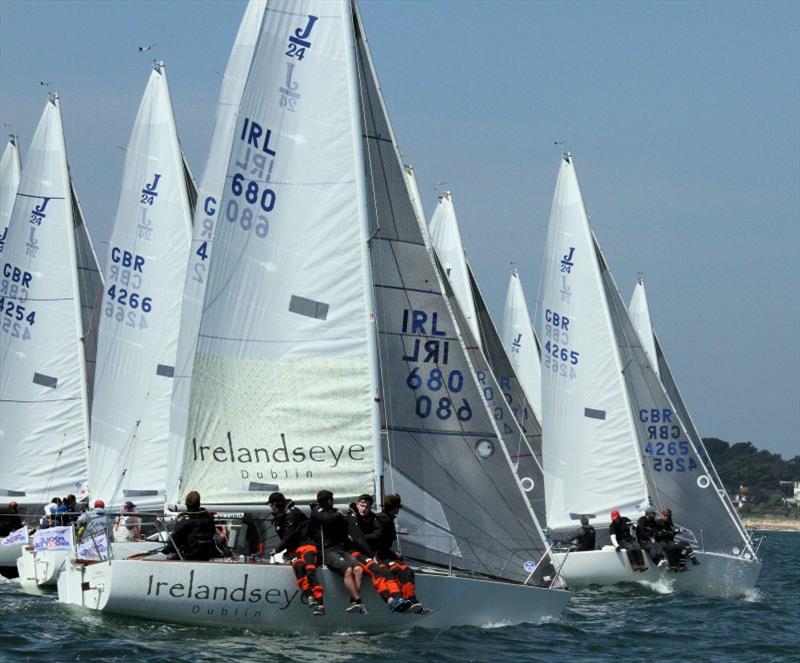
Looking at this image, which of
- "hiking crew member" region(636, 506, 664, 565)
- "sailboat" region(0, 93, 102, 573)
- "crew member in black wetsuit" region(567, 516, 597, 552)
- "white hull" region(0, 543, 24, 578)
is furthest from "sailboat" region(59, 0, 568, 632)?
"sailboat" region(0, 93, 102, 573)

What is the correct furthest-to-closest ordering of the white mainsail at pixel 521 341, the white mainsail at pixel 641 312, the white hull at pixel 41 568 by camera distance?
1. the white mainsail at pixel 641 312
2. the white mainsail at pixel 521 341
3. the white hull at pixel 41 568

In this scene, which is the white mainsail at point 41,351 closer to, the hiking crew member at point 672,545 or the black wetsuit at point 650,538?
the black wetsuit at point 650,538

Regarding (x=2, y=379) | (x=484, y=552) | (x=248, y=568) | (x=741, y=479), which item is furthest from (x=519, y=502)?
(x=741, y=479)

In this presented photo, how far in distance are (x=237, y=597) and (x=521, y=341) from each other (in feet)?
95.5

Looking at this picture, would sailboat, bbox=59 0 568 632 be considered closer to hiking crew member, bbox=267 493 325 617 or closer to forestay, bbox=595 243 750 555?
hiking crew member, bbox=267 493 325 617

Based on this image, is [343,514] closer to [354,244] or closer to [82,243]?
[354,244]

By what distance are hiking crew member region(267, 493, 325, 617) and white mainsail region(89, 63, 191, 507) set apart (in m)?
12.0

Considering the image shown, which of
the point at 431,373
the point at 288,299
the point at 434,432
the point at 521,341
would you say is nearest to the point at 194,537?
the point at 288,299

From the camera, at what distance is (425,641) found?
59.2 ft

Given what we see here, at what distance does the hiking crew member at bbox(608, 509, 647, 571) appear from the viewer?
29.6m

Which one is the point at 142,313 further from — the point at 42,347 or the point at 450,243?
the point at 450,243

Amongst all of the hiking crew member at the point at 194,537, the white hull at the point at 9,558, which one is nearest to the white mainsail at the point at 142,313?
the white hull at the point at 9,558

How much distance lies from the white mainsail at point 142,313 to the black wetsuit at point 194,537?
39.3 feet

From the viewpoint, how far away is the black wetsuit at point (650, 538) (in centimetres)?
2967
